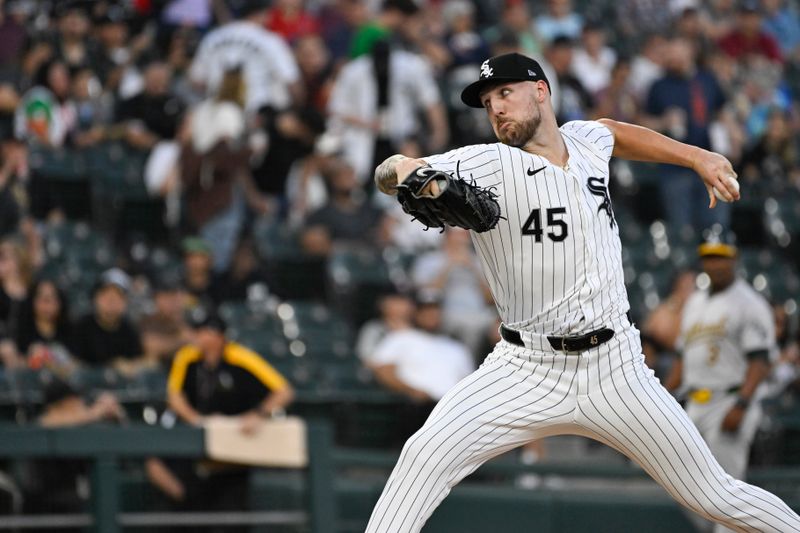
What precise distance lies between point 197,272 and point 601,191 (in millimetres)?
5763

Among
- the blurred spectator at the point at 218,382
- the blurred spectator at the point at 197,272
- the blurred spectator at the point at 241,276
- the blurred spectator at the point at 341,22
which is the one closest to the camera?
the blurred spectator at the point at 218,382

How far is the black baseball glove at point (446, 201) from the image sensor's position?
14.1 feet

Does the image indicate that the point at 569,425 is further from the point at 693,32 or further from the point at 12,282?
the point at 693,32

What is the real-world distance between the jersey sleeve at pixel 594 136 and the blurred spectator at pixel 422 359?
4.41 meters

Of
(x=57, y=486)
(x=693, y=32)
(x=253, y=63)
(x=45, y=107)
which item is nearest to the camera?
(x=57, y=486)

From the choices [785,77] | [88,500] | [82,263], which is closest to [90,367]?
[82,263]

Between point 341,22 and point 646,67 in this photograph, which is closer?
point 341,22

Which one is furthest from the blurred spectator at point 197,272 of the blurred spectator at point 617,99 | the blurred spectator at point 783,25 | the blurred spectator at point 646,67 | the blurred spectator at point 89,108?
the blurred spectator at point 783,25

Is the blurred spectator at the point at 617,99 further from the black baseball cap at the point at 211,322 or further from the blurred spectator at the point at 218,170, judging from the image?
the black baseball cap at the point at 211,322

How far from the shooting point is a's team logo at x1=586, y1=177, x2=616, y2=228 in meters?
4.83

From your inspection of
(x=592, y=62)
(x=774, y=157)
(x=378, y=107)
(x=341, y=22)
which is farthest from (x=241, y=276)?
(x=774, y=157)

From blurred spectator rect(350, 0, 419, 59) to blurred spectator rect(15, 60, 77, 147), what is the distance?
2.48 meters

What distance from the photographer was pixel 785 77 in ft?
49.5

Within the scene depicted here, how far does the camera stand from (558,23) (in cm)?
1381
